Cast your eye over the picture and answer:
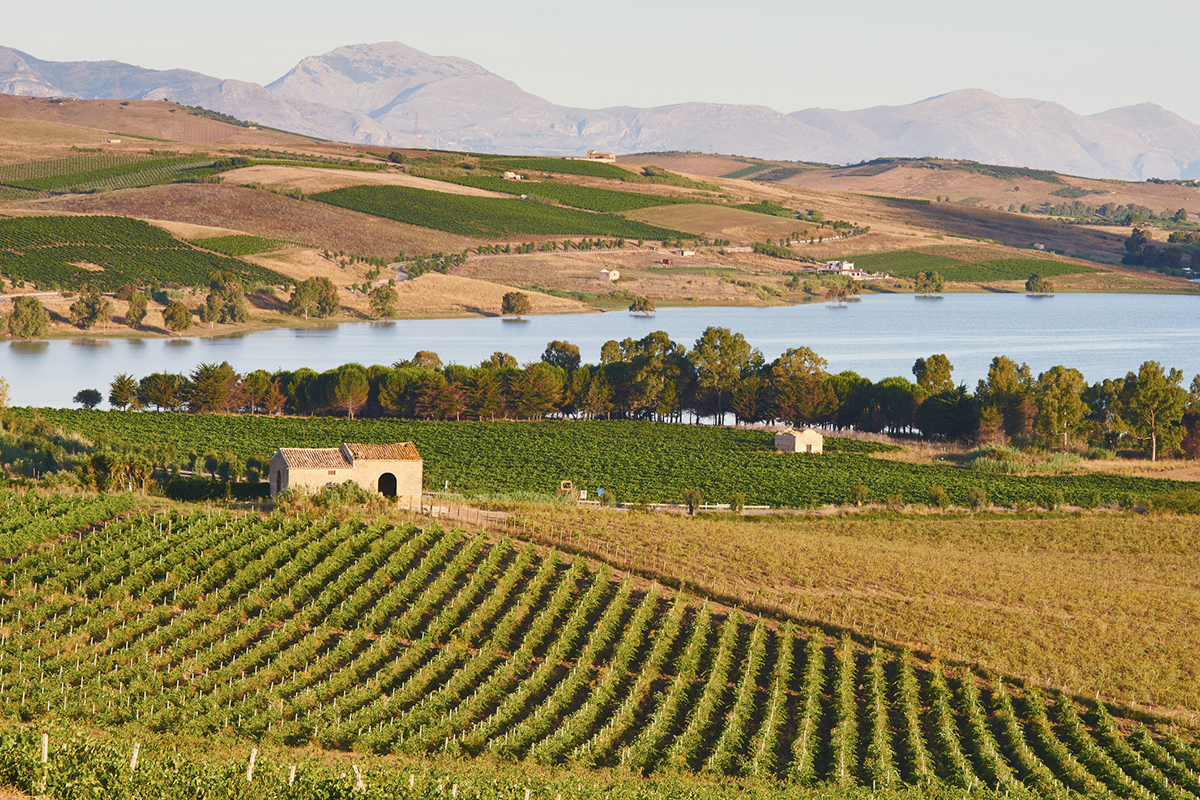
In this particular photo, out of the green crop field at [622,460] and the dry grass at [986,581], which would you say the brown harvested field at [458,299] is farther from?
the dry grass at [986,581]

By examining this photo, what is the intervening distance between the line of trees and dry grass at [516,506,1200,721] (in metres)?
25.5

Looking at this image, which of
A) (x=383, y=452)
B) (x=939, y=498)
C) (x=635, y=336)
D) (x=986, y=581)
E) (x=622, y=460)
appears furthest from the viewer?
(x=635, y=336)

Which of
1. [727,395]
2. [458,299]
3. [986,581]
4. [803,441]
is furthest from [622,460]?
[458,299]

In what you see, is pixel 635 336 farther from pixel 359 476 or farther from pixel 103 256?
pixel 359 476

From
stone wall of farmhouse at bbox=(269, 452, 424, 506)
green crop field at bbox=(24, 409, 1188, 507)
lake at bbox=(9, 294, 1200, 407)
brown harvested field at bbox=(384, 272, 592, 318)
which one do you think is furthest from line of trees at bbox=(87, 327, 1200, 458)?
brown harvested field at bbox=(384, 272, 592, 318)

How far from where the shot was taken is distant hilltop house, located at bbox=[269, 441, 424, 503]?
171ft

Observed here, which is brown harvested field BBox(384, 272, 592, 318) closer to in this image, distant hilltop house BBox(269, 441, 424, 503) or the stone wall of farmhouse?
distant hilltop house BBox(269, 441, 424, 503)

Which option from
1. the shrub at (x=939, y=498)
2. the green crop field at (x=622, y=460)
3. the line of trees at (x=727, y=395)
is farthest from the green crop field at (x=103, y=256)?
the shrub at (x=939, y=498)

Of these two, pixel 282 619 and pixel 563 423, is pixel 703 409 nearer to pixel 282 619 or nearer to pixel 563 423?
pixel 563 423

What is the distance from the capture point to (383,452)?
54.8 metres

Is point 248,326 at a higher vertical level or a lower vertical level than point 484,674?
lower

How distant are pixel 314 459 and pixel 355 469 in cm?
183

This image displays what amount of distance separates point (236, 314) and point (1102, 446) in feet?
371

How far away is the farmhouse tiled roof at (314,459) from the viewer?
52.5 metres
